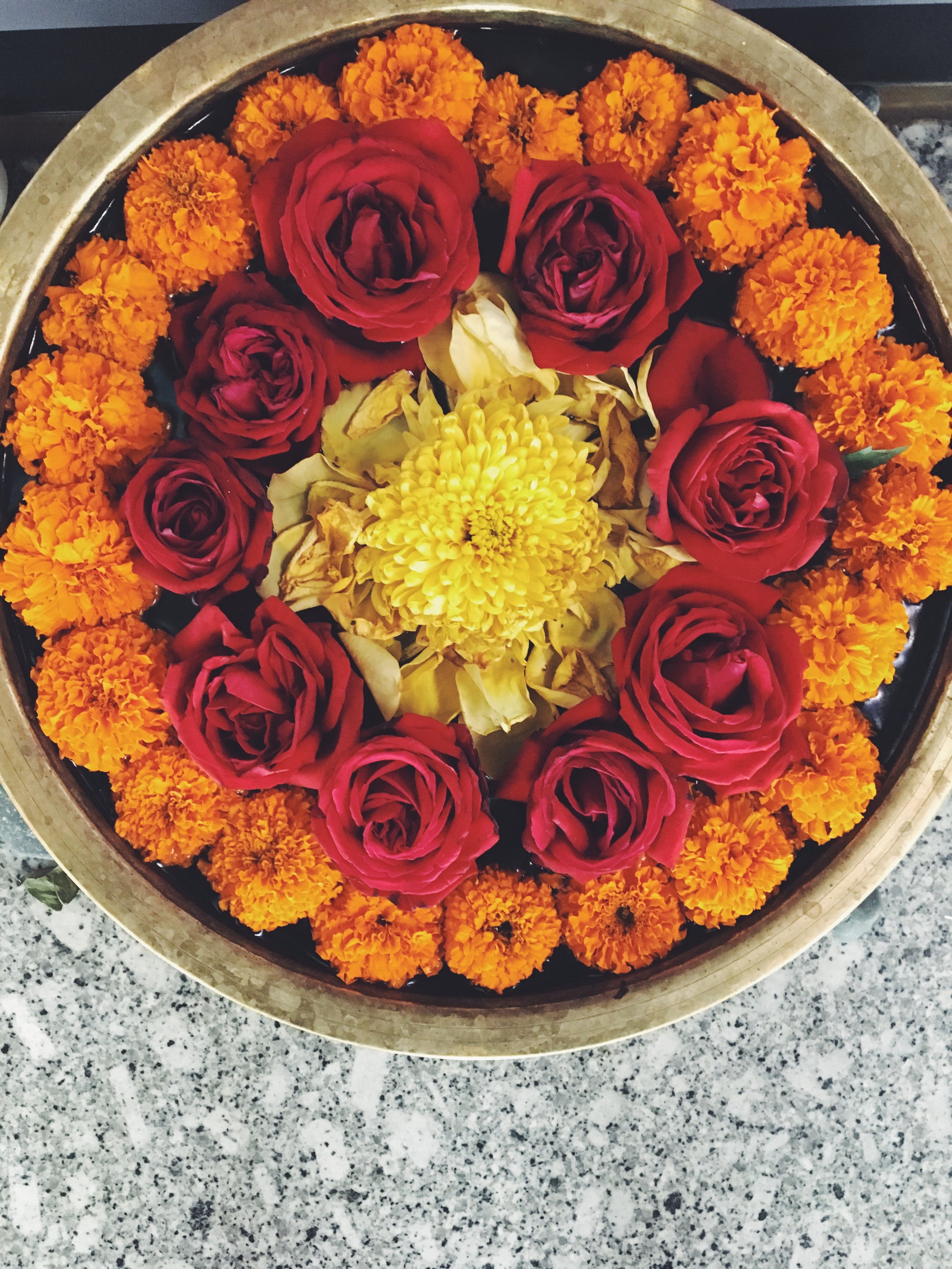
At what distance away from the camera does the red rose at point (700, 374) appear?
528mm

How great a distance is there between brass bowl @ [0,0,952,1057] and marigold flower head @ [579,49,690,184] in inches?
0.8

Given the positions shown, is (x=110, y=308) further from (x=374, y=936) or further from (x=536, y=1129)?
(x=536, y=1129)

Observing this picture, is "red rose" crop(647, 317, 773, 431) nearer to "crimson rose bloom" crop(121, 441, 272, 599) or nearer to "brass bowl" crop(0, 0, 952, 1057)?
"brass bowl" crop(0, 0, 952, 1057)

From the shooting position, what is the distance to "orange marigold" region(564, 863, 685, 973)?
22.8 inches

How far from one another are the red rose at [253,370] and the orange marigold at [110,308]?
3 cm

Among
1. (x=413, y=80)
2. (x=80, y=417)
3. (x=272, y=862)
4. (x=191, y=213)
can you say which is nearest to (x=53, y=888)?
(x=272, y=862)

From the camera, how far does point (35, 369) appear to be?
542mm

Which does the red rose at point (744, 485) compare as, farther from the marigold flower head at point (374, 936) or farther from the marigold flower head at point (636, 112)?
the marigold flower head at point (374, 936)

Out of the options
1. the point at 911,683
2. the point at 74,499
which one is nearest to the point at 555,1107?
the point at 911,683

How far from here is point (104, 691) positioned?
55 centimetres

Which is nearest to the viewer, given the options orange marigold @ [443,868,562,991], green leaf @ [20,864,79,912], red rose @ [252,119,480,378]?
red rose @ [252,119,480,378]

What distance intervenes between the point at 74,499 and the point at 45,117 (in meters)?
0.41

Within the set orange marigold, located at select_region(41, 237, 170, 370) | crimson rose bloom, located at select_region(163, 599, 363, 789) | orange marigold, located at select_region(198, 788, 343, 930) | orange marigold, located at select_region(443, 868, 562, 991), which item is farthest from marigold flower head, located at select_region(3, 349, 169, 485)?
orange marigold, located at select_region(443, 868, 562, 991)

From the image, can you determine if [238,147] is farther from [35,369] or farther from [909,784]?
[909,784]
